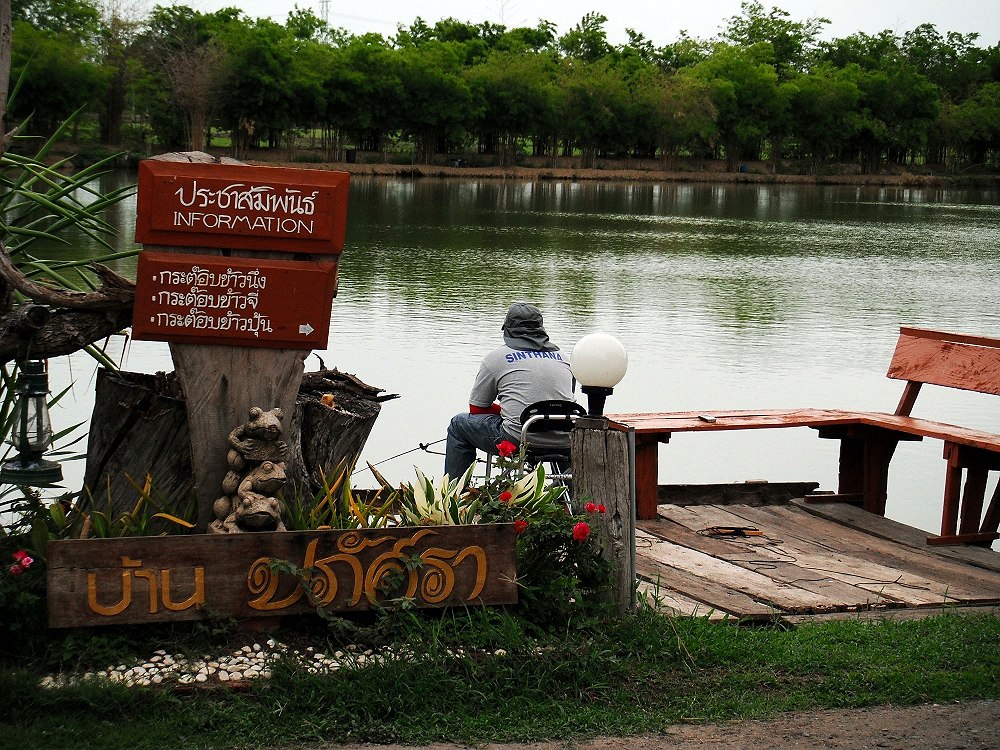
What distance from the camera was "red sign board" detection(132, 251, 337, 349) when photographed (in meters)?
4.64

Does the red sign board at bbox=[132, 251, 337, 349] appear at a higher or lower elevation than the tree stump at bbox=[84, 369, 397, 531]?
higher

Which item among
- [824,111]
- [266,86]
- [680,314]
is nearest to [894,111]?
[824,111]

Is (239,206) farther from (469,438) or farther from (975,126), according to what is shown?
(975,126)

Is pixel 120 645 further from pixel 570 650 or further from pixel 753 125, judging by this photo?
pixel 753 125

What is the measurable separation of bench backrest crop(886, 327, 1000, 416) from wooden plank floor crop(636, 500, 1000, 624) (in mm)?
1050

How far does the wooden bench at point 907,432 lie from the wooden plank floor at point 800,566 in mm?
250

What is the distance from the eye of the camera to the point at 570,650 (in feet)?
14.4

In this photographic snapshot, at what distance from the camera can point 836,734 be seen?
403cm

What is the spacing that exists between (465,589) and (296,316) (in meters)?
1.18

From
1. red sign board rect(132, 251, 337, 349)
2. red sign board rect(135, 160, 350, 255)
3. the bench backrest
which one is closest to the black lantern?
red sign board rect(132, 251, 337, 349)

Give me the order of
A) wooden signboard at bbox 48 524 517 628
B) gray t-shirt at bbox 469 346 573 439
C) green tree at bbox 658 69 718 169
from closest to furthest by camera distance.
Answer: wooden signboard at bbox 48 524 517 628 < gray t-shirt at bbox 469 346 573 439 < green tree at bbox 658 69 718 169

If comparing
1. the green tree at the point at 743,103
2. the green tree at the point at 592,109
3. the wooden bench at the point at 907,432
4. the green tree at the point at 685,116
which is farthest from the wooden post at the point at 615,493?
the green tree at the point at 743,103

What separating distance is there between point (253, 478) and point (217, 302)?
0.67m

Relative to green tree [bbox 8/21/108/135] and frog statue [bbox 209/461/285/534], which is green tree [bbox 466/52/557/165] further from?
frog statue [bbox 209/461/285/534]
